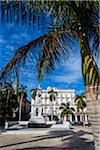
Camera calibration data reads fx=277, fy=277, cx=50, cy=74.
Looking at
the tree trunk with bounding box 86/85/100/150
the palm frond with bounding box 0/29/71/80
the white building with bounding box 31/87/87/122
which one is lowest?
the tree trunk with bounding box 86/85/100/150

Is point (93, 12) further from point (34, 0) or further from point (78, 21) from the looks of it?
point (34, 0)

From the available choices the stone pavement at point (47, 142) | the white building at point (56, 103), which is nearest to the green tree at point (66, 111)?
the white building at point (56, 103)

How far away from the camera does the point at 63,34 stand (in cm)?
452

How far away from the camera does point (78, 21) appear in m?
4.56

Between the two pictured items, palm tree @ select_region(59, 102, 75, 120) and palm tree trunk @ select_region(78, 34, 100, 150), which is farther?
palm tree @ select_region(59, 102, 75, 120)

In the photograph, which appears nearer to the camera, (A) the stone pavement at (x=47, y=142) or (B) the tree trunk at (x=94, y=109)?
(B) the tree trunk at (x=94, y=109)

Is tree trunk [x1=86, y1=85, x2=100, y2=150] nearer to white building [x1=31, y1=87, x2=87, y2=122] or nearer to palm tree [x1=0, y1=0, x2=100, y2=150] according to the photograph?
palm tree [x1=0, y1=0, x2=100, y2=150]

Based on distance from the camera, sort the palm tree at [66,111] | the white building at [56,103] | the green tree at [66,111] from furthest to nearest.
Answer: the white building at [56,103], the palm tree at [66,111], the green tree at [66,111]

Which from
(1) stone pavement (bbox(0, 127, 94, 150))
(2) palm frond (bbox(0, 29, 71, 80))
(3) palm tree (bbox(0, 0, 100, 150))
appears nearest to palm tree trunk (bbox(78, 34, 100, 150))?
(3) palm tree (bbox(0, 0, 100, 150))

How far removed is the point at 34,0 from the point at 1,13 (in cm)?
→ 54

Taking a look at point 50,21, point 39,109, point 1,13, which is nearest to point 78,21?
point 50,21

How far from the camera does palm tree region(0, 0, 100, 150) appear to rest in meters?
4.15

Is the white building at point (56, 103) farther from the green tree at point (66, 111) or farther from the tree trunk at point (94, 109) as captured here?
the tree trunk at point (94, 109)

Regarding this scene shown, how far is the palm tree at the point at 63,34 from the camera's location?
415cm
